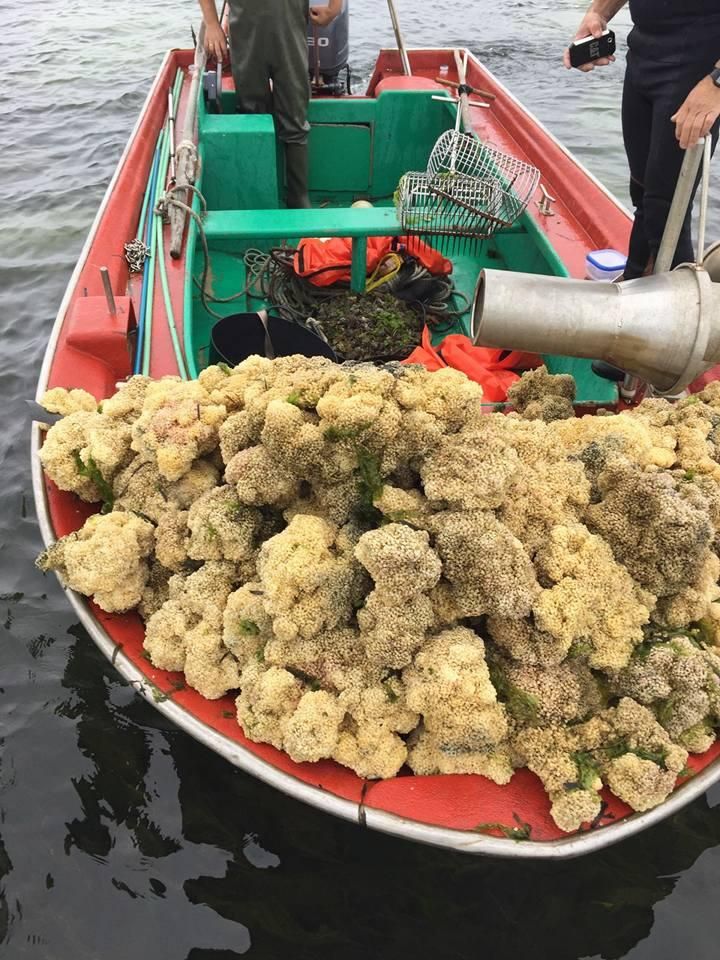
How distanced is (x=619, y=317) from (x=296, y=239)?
9.63ft

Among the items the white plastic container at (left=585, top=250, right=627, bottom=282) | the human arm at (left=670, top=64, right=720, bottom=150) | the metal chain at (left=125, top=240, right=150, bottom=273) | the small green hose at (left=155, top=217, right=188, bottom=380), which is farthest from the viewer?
the metal chain at (left=125, top=240, right=150, bottom=273)

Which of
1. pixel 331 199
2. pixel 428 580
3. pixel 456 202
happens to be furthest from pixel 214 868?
pixel 331 199

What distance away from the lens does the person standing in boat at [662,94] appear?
233 centimetres

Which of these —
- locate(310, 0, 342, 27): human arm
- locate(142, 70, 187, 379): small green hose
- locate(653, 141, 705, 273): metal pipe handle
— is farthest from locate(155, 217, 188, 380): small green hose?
locate(310, 0, 342, 27): human arm

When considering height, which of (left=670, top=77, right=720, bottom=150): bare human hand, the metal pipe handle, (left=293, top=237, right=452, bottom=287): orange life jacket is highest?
(left=670, top=77, right=720, bottom=150): bare human hand

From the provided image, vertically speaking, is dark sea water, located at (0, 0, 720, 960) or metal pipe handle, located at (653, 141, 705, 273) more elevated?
metal pipe handle, located at (653, 141, 705, 273)

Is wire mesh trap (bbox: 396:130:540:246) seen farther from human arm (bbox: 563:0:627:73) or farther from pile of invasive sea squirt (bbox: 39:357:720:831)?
pile of invasive sea squirt (bbox: 39:357:720:831)

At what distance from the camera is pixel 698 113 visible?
7.48ft

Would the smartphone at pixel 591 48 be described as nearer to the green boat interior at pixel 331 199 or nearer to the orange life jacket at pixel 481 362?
the green boat interior at pixel 331 199

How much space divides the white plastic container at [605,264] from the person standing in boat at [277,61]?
8.40 ft

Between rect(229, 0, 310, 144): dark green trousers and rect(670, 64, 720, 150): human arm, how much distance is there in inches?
128

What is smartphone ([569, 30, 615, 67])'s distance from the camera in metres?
2.90

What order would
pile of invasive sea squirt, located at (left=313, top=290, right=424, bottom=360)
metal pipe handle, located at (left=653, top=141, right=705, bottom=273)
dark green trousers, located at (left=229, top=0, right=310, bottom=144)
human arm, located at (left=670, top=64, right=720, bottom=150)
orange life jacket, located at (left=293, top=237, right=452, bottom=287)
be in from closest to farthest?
human arm, located at (left=670, top=64, right=720, bottom=150)
metal pipe handle, located at (left=653, top=141, right=705, bottom=273)
pile of invasive sea squirt, located at (left=313, top=290, right=424, bottom=360)
dark green trousers, located at (left=229, top=0, right=310, bottom=144)
orange life jacket, located at (left=293, top=237, right=452, bottom=287)

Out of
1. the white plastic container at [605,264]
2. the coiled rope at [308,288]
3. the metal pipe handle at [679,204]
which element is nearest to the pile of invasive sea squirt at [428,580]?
the metal pipe handle at [679,204]
